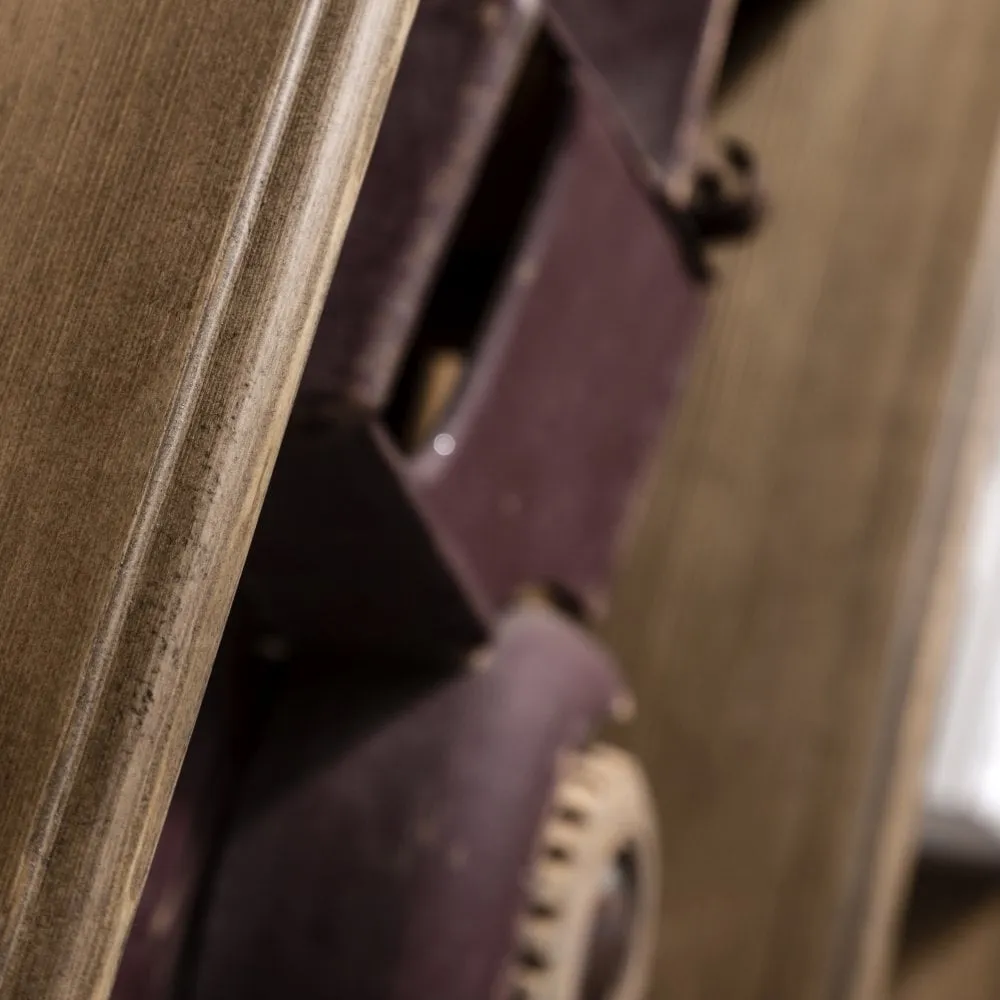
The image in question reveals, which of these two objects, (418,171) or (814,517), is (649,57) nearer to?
(418,171)

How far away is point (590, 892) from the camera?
1.61 ft

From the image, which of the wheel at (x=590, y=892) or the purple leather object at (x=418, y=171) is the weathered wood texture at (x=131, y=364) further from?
the wheel at (x=590, y=892)

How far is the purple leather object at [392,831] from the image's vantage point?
1.47 ft

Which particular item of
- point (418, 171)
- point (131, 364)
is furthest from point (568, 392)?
point (131, 364)

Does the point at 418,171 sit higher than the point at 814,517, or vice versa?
the point at 418,171

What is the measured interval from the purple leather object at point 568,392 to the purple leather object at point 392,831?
0.16ft

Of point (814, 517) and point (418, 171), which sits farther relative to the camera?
point (814, 517)

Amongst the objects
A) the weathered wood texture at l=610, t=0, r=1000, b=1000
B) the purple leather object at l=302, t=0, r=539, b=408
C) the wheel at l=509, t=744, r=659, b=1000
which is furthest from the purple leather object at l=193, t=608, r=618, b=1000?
the weathered wood texture at l=610, t=0, r=1000, b=1000

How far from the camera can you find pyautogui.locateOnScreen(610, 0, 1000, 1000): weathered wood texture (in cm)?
75

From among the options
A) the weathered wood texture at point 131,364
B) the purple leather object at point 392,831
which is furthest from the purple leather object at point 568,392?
the weathered wood texture at point 131,364

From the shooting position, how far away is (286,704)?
1.69 feet

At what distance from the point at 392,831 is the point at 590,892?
0.29 feet

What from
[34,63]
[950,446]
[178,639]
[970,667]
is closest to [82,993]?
[178,639]

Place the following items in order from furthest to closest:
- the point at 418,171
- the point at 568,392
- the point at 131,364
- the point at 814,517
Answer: the point at 814,517, the point at 568,392, the point at 418,171, the point at 131,364
